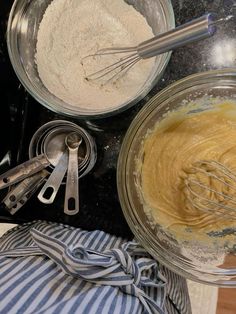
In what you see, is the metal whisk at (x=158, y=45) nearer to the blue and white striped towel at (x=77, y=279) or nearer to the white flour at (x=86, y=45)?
the white flour at (x=86, y=45)

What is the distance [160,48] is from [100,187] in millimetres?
309

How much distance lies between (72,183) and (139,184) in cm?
12

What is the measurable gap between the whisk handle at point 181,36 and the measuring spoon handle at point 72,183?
23 centimetres

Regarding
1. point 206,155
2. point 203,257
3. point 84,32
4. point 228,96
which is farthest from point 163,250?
point 84,32

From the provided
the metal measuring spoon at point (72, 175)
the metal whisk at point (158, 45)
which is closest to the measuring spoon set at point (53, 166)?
the metal measuring spoon at point (72, 175)

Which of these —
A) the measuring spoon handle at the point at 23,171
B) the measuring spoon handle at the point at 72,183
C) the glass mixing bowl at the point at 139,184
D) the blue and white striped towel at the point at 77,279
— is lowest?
the blue and white striped towel at the point at 77,279

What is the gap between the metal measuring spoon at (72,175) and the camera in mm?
759

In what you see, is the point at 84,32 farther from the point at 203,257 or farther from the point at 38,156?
the point at 203,257

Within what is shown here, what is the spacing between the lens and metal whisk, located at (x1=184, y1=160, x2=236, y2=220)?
688 mm

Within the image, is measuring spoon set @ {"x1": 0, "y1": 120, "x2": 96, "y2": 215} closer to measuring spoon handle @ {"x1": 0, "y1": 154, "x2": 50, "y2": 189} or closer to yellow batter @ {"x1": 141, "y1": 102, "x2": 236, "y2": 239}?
measuring spoon handle @ {"x1": 0, "y1": 154, "x2": 50, "y2": 189}

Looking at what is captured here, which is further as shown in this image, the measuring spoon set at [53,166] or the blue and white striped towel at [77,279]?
the measuring spoon set at [53,166]

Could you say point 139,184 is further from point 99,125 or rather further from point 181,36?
point 181,36

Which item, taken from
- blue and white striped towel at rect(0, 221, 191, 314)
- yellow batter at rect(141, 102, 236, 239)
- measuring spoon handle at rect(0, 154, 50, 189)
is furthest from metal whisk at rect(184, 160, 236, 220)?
measuring spoon handle at rect(0, 154, 50, 189)

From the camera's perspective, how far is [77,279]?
679 mm
